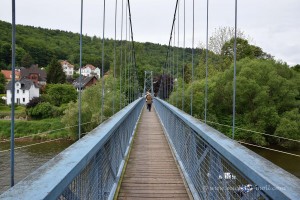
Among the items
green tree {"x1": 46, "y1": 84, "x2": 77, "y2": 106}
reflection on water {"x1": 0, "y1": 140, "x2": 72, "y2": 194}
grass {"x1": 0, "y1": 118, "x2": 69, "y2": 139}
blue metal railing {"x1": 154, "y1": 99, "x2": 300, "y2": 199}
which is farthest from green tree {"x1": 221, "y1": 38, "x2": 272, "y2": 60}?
blue metal railing {"x1": 154, "y1": 99, "x2": 300, "y2": 199}

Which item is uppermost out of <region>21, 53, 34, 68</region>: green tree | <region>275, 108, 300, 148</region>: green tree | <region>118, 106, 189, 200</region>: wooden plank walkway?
<region>21, 53, 34, 68</region>: green tree

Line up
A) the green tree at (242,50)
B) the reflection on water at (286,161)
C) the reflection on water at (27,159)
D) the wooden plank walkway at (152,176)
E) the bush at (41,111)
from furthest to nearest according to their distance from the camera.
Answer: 1. the bush at (41,111)
2. the green tree at (242,50)
3. the reflection on water at (286,161)
4. the reflection on water at (27,159)
5. the wooden plank walkway at (152,176)

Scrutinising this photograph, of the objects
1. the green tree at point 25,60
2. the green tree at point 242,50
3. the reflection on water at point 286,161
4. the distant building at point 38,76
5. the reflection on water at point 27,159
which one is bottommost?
the reflection on water at point 27,159

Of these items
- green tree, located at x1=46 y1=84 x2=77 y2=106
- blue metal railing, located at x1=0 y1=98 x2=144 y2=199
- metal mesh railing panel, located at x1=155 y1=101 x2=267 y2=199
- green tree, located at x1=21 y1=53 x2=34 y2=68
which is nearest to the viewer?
blue metal railing, located at x1=0 y1=98 x2=144 y2=199

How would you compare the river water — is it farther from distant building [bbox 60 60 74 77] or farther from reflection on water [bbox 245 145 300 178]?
distant building [bbox 60 60 74 77]

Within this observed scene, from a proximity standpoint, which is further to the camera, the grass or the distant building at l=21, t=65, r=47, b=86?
the distant building at l=21, t=65, r=47, b=86

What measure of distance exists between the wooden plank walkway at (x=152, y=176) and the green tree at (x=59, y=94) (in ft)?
135

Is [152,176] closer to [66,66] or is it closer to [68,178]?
[68,178]

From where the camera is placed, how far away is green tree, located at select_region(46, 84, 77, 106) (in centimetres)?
4525

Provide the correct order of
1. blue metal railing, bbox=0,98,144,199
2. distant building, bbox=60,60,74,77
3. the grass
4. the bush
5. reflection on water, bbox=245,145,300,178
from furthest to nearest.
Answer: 1. distant building, bbox=60,60,74,77
2. the bush
3. the grass
4. reflection on water, bbox=245,145,300,178
5. blue metal railing, bbox=0,98,144,199

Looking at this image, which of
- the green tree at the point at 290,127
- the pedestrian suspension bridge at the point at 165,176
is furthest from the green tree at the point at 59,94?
the pedestrian suspension bridge at the point at 165,176

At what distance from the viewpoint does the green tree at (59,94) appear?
4525 cm

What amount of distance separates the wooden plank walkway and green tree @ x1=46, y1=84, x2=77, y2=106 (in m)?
41.2

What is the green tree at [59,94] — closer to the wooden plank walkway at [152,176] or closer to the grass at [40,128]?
the grass at [40,128]
